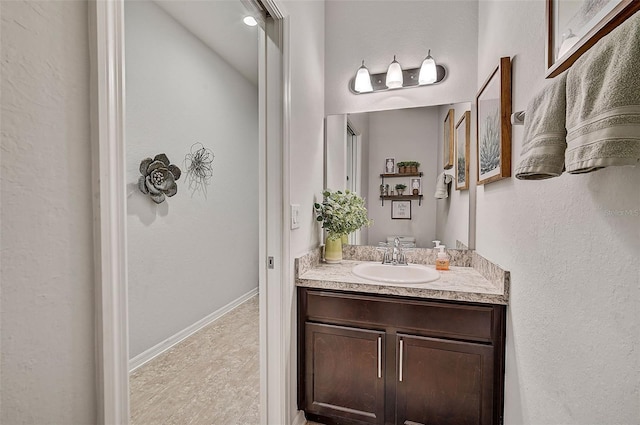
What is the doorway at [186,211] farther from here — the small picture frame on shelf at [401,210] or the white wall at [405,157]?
the small picture frame on shelf at [401,210]

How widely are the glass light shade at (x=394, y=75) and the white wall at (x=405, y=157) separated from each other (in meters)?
0.18

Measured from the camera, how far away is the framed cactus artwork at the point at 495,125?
127 centimetres

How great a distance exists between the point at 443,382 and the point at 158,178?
230 centimetres

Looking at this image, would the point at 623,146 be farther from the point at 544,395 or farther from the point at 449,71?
the point at 449,71

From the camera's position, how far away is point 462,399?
1407 millimetres

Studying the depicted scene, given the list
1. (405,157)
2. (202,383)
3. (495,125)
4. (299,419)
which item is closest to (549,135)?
(495,125)

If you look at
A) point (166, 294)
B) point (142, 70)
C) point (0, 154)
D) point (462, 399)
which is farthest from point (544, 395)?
point (142, 70)

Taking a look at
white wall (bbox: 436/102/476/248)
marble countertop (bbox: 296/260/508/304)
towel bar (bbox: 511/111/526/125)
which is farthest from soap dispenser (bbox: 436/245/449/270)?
towel bar (bbox: 511/111/526/125)

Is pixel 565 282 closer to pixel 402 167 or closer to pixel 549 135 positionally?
pixel 549 135

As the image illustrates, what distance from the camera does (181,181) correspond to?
2619mm

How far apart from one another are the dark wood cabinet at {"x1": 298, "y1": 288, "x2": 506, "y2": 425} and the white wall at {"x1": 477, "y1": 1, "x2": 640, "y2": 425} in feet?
0.34

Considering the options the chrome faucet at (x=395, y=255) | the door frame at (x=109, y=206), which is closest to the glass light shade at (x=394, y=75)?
the chrome faucet at (x=395, y=255)

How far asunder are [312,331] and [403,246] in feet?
2.74

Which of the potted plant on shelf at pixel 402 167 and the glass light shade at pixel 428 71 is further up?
the glass light shade at pixel 428 71
